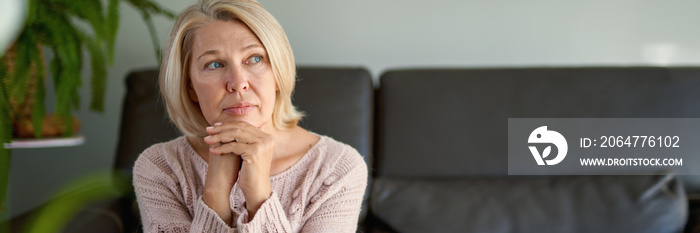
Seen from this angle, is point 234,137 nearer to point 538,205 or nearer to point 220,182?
point 220,182

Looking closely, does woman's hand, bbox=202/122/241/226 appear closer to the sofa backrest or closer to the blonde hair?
the blonde hair

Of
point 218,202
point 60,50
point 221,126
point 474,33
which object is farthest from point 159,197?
point 474,33

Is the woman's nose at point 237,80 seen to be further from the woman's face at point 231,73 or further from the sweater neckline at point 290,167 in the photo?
the sweater neckline at point 290,167

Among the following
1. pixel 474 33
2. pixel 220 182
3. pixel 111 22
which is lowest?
pixel 220 182

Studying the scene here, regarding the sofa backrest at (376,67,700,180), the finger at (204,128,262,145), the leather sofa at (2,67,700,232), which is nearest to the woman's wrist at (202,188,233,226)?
the finger at (204,128,262,145)

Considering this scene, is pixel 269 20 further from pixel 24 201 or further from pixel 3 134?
pixel 24 201

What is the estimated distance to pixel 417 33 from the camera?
5.80ft

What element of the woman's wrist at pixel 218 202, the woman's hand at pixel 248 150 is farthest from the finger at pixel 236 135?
the woman's wrist at pixel 218 202

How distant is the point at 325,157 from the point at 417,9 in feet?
2.93

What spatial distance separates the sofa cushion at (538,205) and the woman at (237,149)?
0.37m

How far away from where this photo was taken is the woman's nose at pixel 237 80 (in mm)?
798

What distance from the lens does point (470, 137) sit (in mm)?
1458

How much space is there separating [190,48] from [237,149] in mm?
177

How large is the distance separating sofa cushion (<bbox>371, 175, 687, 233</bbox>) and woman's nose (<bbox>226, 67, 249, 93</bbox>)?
65cm
